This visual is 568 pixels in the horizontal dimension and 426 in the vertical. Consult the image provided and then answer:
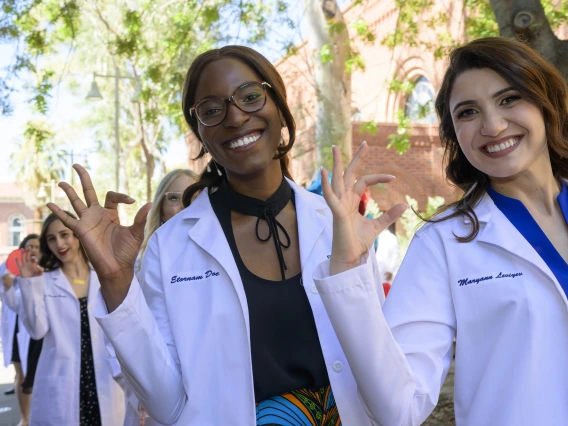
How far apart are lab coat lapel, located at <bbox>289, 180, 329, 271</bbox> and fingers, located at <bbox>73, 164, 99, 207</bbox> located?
0.76 meters

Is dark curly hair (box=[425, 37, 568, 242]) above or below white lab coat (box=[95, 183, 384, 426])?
above

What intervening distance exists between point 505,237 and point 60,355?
14.7ft

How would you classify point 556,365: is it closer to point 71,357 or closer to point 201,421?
point 201,421

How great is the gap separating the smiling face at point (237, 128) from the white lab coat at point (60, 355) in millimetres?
3178

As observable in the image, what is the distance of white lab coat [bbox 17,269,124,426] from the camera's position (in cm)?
581

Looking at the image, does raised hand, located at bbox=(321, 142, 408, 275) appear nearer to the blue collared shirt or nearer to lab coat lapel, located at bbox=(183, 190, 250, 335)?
the blue collared shirt

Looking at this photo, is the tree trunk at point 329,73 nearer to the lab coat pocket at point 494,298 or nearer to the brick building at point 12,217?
the lab coat pocket at point 494,298

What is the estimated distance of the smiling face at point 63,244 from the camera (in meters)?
6.66

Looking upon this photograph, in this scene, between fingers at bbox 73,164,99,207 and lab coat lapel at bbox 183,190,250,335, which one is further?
lab coat lapel at bbox 183,190,250,335

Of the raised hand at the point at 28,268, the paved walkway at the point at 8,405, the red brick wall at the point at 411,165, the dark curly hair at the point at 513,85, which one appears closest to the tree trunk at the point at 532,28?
the dark curly hair at the point at 513,85

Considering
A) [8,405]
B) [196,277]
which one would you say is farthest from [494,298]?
[8,405]

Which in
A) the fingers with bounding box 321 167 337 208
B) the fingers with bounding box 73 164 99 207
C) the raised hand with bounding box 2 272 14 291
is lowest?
the fingers with bounding box 321 167 337 208

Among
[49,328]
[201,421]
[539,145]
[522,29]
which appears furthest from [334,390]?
[49,328]

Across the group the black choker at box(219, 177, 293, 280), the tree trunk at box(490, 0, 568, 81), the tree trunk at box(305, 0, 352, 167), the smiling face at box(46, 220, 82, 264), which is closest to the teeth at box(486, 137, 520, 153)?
the black choker at box(219, 177, 293, 280)
